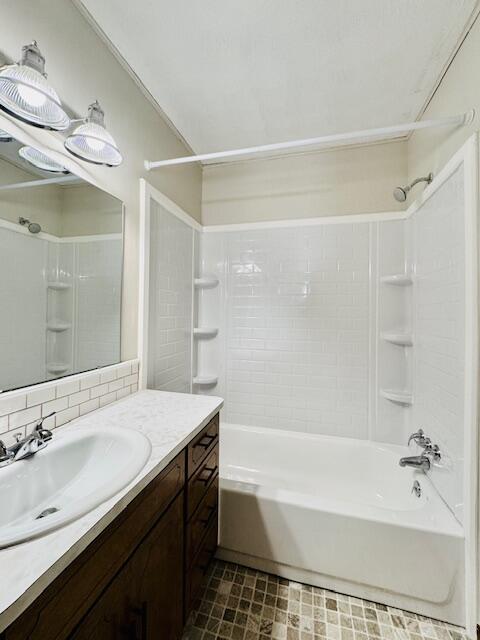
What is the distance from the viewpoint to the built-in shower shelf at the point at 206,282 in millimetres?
2336

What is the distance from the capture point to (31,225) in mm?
1005

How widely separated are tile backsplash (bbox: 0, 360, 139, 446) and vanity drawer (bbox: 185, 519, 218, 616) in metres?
0.77

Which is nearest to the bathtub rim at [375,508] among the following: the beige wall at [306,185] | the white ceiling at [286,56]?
the beige wall at [306,185]

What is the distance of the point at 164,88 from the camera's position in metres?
1.61

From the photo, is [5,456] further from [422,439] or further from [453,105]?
[453,105]

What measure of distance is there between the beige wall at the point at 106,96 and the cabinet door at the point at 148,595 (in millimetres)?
885

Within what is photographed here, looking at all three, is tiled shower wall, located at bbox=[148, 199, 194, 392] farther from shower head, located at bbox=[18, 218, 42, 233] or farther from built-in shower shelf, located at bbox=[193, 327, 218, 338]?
shower head, located at bbox=[18, 218, 42, 233]

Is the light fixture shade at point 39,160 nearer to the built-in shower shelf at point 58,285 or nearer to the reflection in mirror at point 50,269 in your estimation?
the reflection in mirror at point 50,269

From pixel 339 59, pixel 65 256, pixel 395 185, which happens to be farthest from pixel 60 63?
pixel 395 185

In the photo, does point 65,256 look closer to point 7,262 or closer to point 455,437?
point 7,262

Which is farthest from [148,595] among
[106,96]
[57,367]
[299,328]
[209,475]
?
[106,96]

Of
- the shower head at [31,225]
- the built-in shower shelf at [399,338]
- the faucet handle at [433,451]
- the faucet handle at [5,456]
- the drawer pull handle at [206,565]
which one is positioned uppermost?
the shower head at [31,225]

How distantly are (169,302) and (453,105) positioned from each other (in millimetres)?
1917

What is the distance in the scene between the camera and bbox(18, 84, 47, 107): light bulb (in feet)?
2.85
